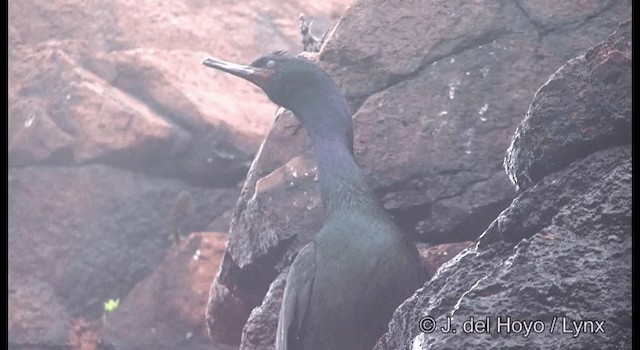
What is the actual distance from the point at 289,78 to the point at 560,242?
5.61ft

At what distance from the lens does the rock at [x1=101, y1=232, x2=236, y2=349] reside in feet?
16.8

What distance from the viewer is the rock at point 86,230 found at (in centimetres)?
568

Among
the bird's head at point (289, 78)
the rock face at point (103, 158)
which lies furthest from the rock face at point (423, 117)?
the rock face at point (103, 158)

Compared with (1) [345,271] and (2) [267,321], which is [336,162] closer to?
(1) [345,271]

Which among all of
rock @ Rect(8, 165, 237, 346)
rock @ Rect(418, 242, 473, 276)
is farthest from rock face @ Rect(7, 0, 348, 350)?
rock @ Rect(418, 242, 473, 276)

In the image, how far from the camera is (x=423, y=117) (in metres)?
3.84

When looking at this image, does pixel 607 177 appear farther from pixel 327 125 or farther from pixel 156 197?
pixel 156 197

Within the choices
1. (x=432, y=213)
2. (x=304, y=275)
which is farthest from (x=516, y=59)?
(x=304, y=275)

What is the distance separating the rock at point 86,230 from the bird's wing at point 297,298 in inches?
99.6

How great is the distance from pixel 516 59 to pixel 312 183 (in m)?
1.01

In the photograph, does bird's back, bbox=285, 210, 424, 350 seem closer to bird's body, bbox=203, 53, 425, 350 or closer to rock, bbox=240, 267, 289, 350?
bird's body, bbox=203, 53, 425, 350

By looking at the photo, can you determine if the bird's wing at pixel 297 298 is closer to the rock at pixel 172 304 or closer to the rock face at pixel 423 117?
the rock face at pixel 423 117

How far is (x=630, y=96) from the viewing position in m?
2.47
